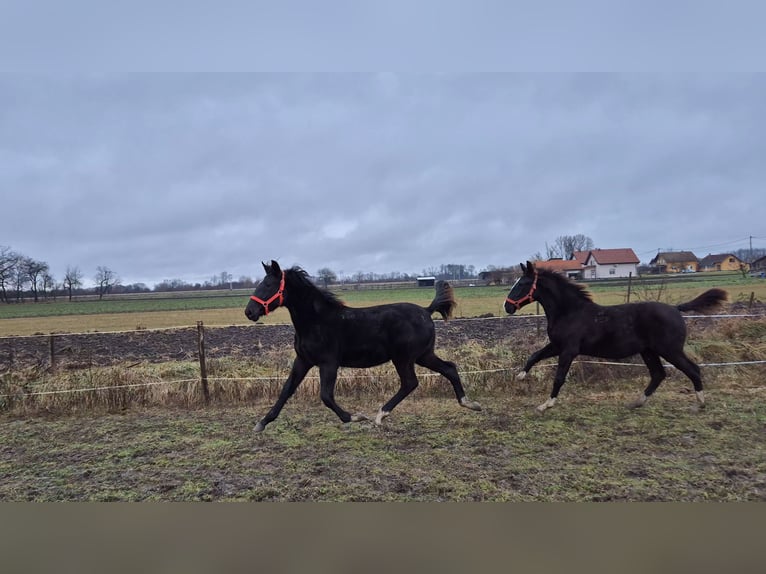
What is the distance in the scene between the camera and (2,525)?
310cm

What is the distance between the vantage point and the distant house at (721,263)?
5.45m

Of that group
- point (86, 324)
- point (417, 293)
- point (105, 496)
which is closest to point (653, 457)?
point (417, 293)

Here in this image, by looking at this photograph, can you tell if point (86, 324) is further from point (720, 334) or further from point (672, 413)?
point (720, 334)

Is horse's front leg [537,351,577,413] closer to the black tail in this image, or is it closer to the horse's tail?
the horse's tail

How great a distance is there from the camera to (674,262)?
17.4ft

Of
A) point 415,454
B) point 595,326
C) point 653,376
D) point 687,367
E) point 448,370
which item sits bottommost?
point 415,454

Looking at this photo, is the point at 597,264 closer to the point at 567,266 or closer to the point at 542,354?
the point at 567,266

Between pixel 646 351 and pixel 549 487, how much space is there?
272 centimetres

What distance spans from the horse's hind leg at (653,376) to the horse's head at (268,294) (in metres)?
4.27

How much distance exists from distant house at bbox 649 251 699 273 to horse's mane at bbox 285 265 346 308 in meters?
3.76

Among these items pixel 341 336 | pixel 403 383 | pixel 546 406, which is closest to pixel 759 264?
pixel 546 406

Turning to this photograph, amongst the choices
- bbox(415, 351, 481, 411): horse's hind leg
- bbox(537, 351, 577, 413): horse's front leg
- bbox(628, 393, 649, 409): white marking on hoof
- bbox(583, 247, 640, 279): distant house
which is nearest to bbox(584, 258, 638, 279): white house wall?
bbox(583, 247, 640, 279): distant house

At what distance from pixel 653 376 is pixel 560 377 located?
128cm

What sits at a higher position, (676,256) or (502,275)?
(676,256)
